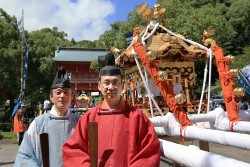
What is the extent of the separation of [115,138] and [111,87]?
1.25 ft

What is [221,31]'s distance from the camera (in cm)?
2148

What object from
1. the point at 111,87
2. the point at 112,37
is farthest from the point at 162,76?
the point at 112,37

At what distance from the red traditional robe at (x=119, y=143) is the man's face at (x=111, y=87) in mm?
122

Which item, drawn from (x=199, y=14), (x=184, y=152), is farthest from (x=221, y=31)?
(x=184, y=152)

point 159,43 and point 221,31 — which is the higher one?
point 221,31

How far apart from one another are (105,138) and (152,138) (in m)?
0.34

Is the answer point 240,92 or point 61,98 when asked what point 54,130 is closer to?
point 61,98

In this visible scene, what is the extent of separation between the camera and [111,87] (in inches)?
100

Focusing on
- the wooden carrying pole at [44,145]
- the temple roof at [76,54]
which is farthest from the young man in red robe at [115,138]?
the temple roof at [76,54]

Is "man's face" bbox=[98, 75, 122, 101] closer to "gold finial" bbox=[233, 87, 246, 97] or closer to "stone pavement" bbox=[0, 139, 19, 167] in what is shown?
"gold finial" bbox=[233, 87, 246, 97]

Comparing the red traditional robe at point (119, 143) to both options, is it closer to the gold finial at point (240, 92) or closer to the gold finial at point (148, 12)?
the gold finial at point (240, 92)

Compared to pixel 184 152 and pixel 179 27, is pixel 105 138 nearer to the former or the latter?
pixel 184 152

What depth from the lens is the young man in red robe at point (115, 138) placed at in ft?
7.92

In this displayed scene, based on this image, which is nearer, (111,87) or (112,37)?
(111,87)
